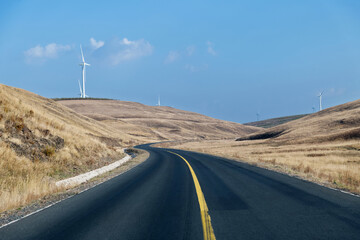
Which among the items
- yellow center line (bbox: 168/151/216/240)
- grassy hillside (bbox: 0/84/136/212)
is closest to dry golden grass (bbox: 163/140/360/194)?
yellow center line (bbox: 168/151/216/240)

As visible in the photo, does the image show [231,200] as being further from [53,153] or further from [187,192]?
[53,153]

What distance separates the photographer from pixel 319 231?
218 inches

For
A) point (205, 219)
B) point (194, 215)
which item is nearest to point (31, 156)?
point (194, 215)

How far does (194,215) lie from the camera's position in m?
6.91

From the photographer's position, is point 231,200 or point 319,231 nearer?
point 319,231

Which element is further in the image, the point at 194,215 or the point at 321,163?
the point at 321,163

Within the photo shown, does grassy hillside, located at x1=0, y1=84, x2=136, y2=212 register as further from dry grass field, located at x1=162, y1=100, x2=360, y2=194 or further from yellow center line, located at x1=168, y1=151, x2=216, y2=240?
dry grass field, located at x1=162, y1=100, x2=360, y2=194

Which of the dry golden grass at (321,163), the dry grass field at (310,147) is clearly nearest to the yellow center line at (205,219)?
the dry golden grass at (321,163)

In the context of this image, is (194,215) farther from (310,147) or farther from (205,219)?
(310,147)

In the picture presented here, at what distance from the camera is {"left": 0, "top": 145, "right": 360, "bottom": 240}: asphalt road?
557 centimetres

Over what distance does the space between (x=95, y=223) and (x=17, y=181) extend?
21.8ft

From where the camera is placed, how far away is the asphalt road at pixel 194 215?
18.3 feet

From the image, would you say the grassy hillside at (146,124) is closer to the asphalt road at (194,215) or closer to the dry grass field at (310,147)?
the dry grass field at (310,147)

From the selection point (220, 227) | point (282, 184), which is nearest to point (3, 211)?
point (220, 227)
